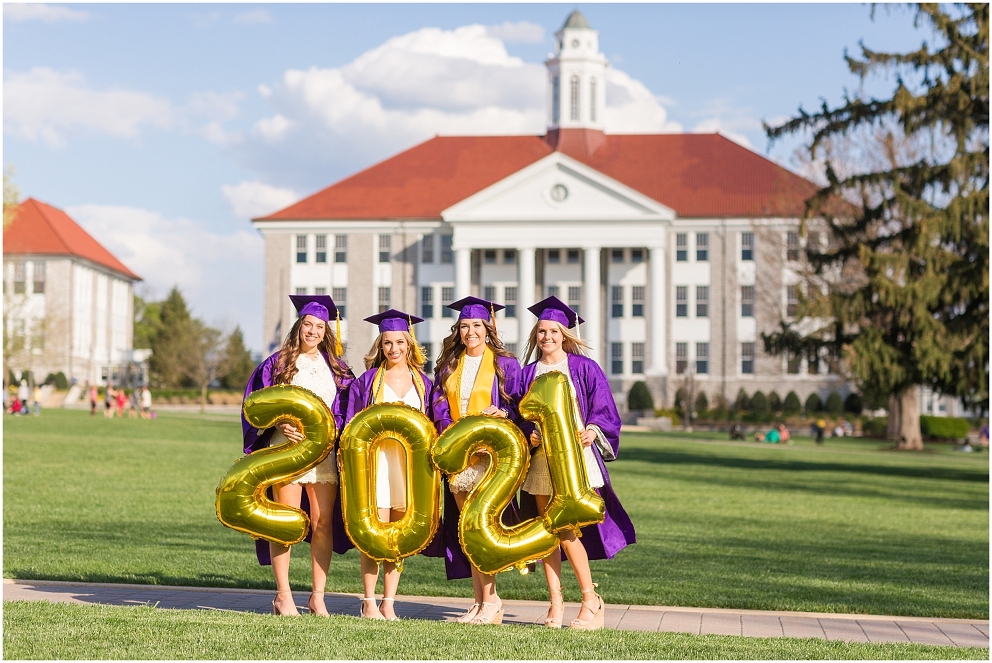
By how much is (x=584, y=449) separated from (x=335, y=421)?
1596mm

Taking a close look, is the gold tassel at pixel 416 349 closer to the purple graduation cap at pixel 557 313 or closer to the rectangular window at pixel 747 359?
the purple graduation cap at pixel 557 313

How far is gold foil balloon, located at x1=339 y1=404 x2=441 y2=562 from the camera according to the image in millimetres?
7648

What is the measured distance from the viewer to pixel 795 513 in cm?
1898

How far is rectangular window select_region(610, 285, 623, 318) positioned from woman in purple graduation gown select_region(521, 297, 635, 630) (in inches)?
2592

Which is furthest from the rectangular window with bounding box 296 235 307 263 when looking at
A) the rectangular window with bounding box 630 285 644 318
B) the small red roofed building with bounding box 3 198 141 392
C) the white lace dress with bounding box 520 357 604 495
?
the white lace dress with bounding box 520 357 604 495

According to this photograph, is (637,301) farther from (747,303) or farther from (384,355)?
(384,355)

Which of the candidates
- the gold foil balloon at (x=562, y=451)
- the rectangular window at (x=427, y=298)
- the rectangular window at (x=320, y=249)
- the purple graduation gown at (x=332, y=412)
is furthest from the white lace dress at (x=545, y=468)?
the rectangular window at (x=320, y=249)

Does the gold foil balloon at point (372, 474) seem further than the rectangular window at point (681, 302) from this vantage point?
No

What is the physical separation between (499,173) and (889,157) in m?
36.2

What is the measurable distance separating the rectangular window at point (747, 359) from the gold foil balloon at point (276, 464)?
220 feet

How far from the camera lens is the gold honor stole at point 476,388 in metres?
7.82

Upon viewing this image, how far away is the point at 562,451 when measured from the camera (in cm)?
762

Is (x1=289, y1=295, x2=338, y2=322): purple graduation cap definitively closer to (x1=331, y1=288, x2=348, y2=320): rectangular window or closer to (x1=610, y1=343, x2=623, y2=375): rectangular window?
(x1=610, y1=343, x2=623, y2=375): rectangular window

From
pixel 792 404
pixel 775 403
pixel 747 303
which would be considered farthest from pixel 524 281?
pixel 792 404
